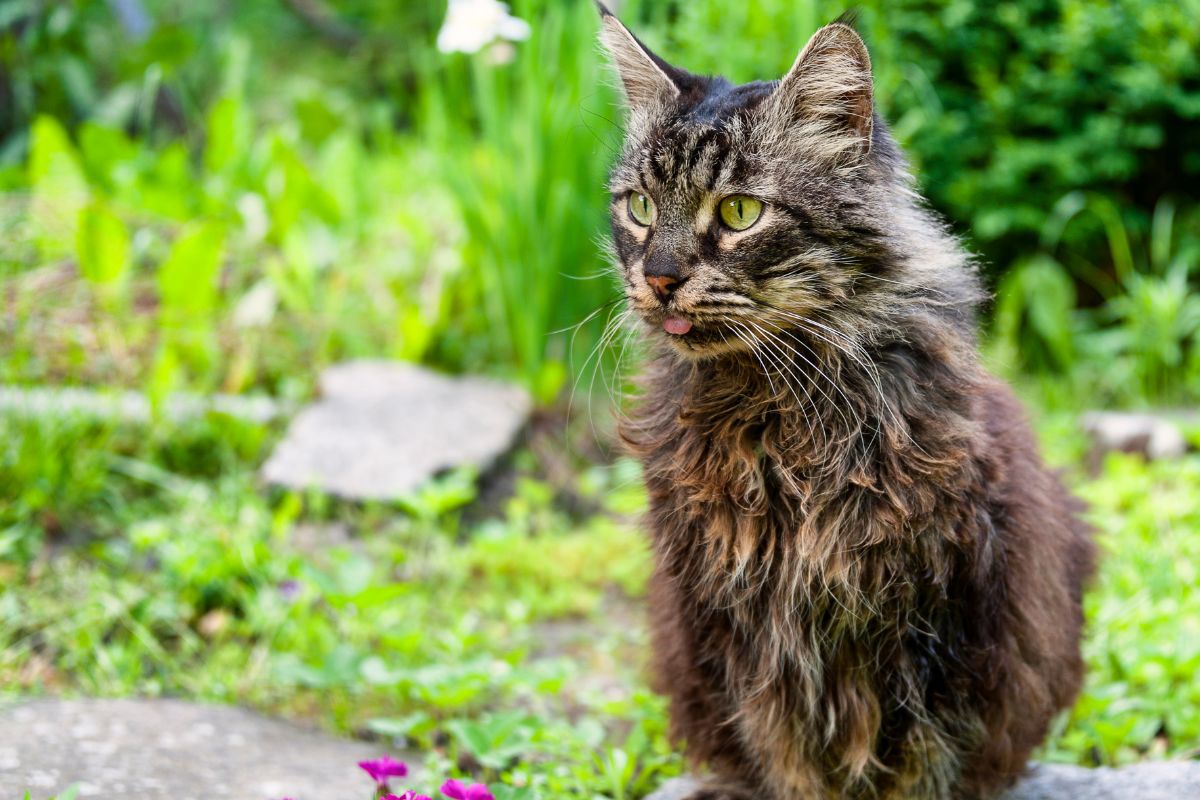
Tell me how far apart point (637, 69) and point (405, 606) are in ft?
5.66

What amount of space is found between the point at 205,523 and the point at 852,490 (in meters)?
2.12

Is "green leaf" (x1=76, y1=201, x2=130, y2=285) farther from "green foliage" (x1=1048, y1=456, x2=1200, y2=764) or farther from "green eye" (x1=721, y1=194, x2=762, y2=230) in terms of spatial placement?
"green foliage" (x1=1048, y1=456, x2=1200, y2=764)

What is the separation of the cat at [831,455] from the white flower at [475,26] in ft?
6.78

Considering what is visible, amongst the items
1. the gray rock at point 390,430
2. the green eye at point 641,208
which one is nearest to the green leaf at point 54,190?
the gray rock at point 390,430

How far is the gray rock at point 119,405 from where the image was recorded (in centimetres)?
331

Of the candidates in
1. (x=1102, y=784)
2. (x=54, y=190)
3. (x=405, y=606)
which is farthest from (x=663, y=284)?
(x=54, y=190)

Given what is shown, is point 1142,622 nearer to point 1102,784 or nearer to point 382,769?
point 1102,784

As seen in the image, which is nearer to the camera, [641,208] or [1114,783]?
[641,208]

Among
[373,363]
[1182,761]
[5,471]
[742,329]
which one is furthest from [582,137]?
[1182,761]

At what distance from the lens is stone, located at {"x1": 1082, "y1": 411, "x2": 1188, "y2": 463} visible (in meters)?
3.85

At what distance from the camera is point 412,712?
266 cm

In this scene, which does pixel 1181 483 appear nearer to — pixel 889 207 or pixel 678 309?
pixel 889 207

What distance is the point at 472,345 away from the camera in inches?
176

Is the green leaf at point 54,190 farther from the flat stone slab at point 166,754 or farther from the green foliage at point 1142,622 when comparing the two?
the green foliage at point 1142,622
